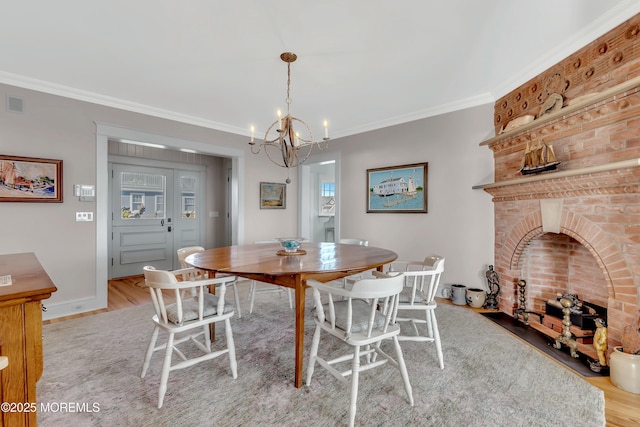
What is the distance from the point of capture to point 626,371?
1.84 m

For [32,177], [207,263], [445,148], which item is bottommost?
[207,263]

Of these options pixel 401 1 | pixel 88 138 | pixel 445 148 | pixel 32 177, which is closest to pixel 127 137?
pixel 88 138

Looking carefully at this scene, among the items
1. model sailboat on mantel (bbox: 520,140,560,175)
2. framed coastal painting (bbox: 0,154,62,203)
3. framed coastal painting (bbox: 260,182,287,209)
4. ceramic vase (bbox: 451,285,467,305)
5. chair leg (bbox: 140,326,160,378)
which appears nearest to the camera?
chair leg (bbox: 140,326,160,378)

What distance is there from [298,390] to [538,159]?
2785 mm

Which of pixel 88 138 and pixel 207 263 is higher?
pixel 88 138

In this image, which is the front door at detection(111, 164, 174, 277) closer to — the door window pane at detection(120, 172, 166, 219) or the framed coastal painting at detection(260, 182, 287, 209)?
the door window pane at detection(120, 172, 166, 219)

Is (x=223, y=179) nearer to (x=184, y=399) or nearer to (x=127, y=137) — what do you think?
(x=127, y=137)

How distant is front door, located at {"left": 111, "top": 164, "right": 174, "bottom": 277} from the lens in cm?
495

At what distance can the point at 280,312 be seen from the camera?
10.7 ft

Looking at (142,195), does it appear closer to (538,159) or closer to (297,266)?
(297,266)

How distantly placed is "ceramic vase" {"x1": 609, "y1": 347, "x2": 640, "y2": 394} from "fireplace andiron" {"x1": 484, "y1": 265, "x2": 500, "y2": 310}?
1329 millimetres

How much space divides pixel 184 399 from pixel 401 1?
9.24ft

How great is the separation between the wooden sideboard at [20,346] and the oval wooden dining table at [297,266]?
0.83m

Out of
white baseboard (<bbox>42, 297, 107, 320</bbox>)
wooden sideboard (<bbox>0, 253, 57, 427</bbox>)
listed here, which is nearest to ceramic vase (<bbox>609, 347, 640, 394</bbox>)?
wooden sideboard (<bbox>0, 253, 57, 427</bbox>)
